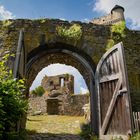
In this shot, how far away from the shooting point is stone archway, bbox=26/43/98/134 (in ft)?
24.6

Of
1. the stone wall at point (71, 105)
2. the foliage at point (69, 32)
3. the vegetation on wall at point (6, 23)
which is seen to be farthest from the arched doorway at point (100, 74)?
the stone wall at point (71, 105)

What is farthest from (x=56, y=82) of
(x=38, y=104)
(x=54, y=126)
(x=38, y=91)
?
(x=54, y=126)

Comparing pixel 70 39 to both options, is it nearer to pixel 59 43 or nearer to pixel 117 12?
pixel 59 43

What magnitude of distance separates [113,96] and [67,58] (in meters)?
2.78

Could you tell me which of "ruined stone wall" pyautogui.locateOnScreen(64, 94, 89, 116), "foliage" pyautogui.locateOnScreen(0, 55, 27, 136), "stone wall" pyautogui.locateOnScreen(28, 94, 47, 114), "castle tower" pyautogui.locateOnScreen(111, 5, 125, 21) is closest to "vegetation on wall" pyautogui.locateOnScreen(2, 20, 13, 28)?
"foliage" pyautogui.locateOnScreen(0, 55, 27, 136)

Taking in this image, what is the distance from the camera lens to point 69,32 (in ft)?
25.8

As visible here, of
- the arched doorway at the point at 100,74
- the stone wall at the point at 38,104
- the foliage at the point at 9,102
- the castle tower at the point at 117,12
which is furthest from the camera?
the castle tower at the point at 117,12

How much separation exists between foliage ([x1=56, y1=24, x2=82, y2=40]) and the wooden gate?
1.31 metres

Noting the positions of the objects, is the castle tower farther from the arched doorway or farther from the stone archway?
the stone archway

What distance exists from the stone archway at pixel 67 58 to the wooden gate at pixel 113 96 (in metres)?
0.43

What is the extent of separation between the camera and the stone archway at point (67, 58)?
7511mm

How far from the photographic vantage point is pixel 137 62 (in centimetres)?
806

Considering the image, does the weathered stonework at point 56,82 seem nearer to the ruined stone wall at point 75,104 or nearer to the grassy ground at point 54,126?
the ruined stone wall at point 75,104

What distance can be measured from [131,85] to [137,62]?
955mm
